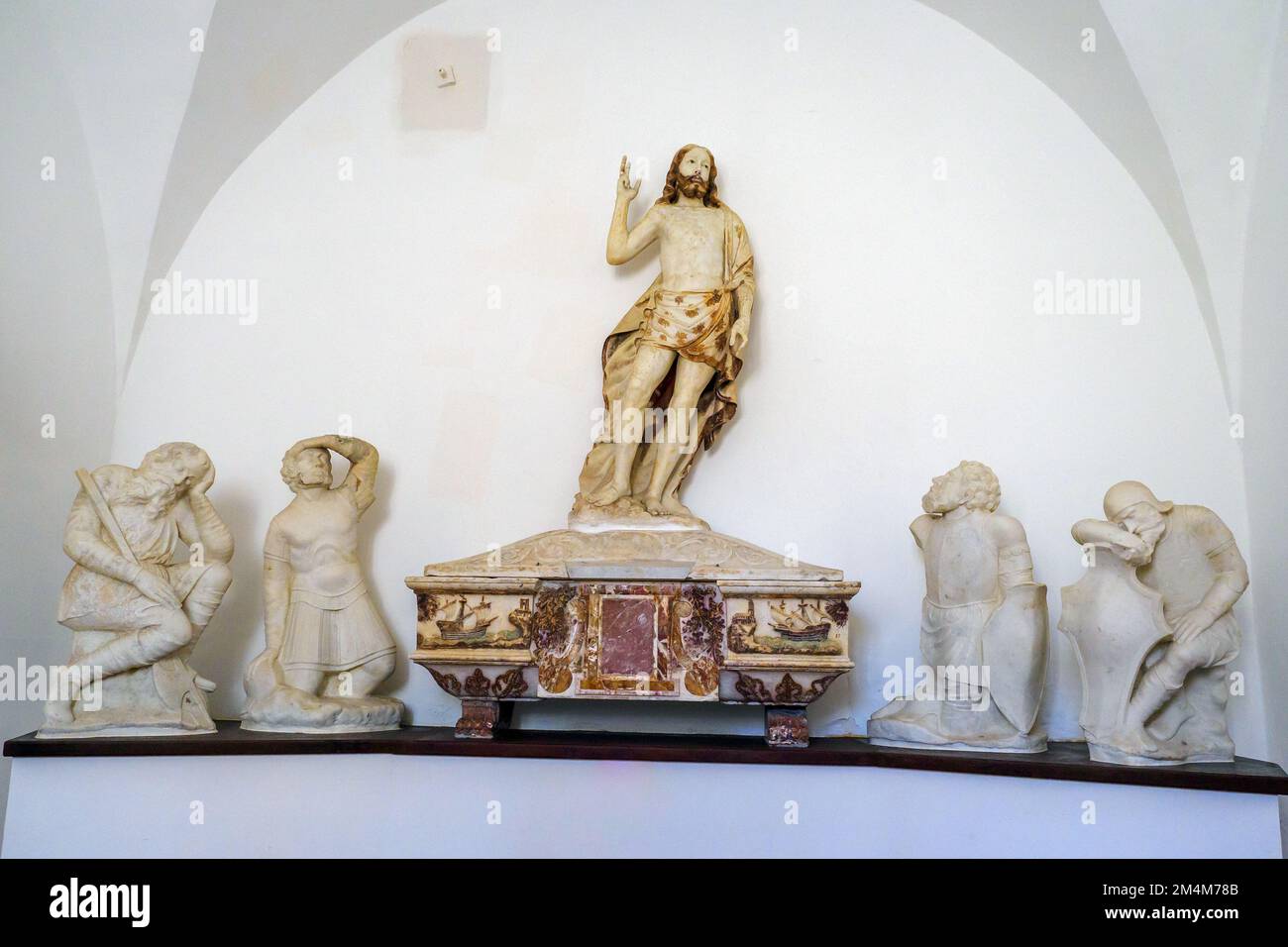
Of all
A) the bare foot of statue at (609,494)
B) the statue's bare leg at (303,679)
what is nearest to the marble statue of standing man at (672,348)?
the bare foot of statue at (609,494)

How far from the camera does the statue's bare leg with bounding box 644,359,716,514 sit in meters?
5.53

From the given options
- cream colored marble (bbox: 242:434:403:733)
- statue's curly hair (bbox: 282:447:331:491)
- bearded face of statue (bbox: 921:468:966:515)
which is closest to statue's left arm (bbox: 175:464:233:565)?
cream colored marble (bbox: 242:434:403:733)

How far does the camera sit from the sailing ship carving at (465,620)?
5.00 m

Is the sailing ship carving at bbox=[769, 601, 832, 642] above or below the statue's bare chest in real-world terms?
below

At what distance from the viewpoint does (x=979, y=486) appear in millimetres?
4957

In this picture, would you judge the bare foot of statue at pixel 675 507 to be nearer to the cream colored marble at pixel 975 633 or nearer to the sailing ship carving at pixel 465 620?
the sailing ship carving at pixel 465 620

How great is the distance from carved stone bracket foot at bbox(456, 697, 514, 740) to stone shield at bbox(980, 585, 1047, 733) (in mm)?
2092

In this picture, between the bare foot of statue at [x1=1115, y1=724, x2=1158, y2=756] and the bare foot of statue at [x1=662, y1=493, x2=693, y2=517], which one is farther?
the bare foot of statue at [x1=662, y1=493, x2=693, y2=517]

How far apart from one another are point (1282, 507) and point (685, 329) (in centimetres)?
281

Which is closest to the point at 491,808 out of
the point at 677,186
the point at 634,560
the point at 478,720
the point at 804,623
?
the point at 478,720

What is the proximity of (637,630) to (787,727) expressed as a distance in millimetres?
755

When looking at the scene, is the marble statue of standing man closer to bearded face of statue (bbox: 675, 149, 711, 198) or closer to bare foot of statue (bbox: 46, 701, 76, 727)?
bearded face of statue (bbox: 675, 149, 711, 198)

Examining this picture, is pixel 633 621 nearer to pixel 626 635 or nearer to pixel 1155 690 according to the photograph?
pixel 626 635

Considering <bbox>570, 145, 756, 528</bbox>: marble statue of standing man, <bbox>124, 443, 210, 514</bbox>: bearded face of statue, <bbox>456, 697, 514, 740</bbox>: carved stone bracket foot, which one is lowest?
<bbox>456, 697, 514, 740</bbox>: carved stone bracket foot
